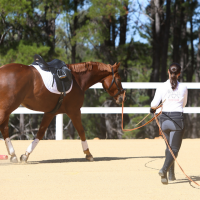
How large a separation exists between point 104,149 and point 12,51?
8721 mm

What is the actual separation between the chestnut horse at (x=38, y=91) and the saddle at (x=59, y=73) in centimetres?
15

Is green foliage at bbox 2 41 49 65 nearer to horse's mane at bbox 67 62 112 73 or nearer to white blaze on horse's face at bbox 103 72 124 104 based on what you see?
horse's mane at bbox 67 62 112 73

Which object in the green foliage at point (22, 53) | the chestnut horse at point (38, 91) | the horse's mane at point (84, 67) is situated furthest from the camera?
the green foliage at point (22, 53)

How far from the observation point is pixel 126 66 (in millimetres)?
17953

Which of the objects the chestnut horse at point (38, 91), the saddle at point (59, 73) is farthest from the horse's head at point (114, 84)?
the saddle at point (59, 73)

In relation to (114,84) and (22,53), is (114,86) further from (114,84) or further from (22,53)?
→ (22,53)

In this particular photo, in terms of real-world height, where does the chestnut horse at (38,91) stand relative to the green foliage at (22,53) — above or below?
below

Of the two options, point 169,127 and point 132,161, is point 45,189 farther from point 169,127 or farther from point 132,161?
point 132,161

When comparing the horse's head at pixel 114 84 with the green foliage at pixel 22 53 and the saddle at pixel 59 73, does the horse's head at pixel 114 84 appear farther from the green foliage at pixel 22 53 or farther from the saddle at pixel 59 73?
the green foliage at pixel 22 53

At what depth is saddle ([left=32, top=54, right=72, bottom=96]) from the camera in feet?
18.8

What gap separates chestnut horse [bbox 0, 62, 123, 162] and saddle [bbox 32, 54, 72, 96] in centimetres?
15

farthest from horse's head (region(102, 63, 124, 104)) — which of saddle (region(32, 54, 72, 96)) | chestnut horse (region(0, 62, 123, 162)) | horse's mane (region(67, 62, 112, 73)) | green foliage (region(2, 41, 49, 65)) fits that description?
green foliage (region(2, 41, 49, 65))

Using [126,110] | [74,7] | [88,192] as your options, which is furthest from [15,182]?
[74,7]

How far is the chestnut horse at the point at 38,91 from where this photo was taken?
534 cm
